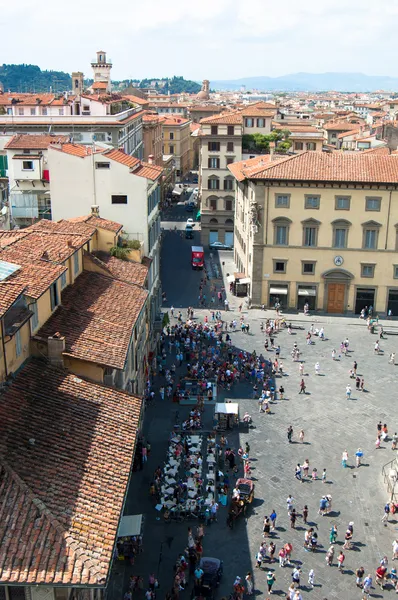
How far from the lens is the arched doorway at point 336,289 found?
206ft

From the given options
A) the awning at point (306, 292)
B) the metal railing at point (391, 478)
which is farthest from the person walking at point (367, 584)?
the awning at point (306, 292)

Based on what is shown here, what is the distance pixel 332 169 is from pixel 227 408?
29.4 meters

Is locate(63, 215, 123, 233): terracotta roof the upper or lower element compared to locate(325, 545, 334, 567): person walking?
upper

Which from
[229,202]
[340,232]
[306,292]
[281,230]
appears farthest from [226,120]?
[306,292]

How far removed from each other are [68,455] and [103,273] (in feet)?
54.4

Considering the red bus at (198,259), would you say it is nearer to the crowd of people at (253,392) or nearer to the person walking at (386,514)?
the crowd of people at (253,392)

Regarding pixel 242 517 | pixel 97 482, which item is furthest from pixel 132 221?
pixel 97 482

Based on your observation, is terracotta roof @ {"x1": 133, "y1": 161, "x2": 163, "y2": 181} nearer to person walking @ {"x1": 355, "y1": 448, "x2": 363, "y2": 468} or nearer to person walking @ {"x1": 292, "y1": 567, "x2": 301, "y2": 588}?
person walking @ {"x1": 355, "y1": 448, "x2": 363, "y2": 468}

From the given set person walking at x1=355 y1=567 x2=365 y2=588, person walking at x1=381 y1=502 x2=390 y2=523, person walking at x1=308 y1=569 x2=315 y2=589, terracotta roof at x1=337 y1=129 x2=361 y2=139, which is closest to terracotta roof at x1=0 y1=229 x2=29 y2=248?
person walking at x1=308 y1=569 x2=315 y2=589

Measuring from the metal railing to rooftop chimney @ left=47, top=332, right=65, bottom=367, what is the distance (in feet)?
58.8

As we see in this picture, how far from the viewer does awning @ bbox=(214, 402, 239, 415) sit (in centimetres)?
3997

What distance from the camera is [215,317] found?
59.9m

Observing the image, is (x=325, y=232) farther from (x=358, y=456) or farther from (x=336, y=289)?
(x=358, y=456)

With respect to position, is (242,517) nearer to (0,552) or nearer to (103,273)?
(103,273)
